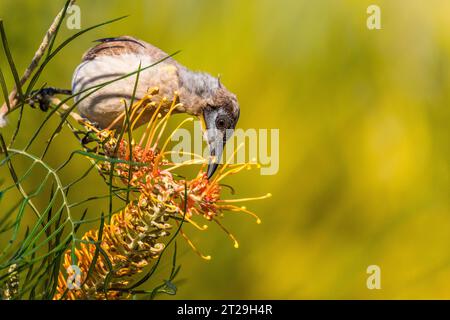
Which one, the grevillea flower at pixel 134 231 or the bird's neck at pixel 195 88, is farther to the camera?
the bird's neck at pixel 195 88

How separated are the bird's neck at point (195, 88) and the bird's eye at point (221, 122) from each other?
0.06 meters

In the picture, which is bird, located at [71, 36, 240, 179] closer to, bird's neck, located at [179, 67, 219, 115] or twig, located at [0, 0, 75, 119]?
bird's neck, located at [179, 67, 219, 115]

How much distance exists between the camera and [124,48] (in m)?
1.68

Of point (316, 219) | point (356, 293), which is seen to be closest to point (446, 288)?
point (356, 293)

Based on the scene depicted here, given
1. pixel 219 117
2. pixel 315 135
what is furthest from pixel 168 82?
pixel 315 135

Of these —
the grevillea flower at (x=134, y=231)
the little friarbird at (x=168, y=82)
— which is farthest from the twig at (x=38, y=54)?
the little friarbird at (x=168, y=82)

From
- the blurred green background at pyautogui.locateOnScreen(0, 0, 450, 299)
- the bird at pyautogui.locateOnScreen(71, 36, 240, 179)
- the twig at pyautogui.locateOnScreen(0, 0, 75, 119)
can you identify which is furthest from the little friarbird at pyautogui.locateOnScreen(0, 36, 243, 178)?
the twig at pyautogui.locateOnScreen(0, 0, 75, 119)

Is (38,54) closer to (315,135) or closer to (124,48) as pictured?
(124,48)

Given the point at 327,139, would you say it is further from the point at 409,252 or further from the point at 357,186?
the point at 409,252

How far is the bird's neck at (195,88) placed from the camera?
1660 millimetres

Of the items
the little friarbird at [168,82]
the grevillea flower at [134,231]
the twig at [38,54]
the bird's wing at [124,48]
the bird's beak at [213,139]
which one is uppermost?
the bird's wing at [124,48]

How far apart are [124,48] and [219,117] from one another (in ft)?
0.96

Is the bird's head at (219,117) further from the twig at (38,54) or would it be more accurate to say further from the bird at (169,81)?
the twig at (38,54)

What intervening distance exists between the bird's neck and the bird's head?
13 millimetres
